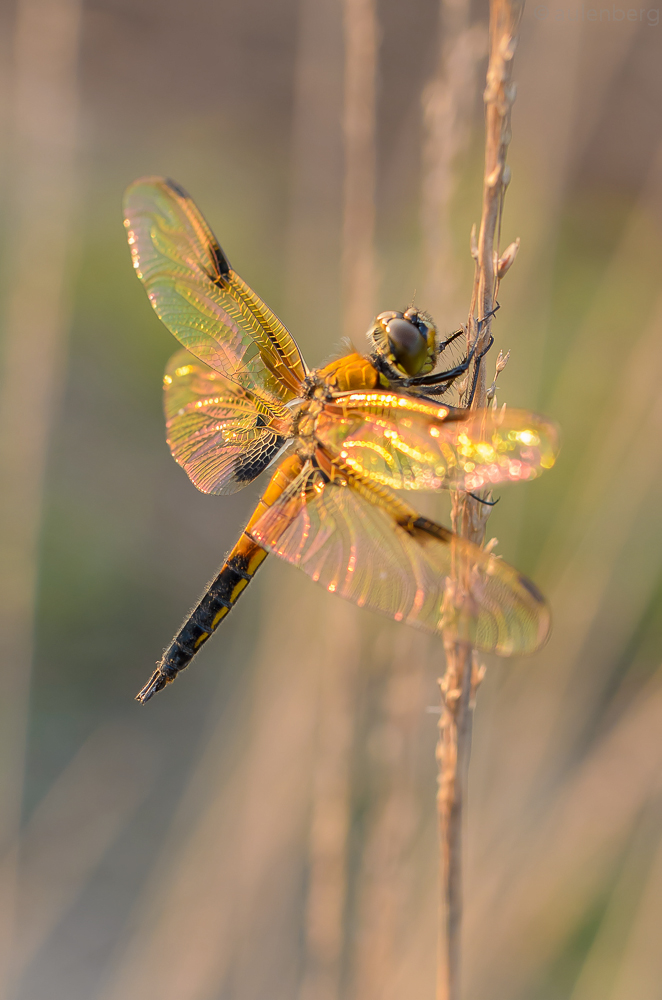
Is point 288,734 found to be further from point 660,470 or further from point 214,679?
point 214,679

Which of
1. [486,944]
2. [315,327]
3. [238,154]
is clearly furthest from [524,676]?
[238,154]

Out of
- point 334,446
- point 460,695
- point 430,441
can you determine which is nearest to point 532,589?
point 460,695

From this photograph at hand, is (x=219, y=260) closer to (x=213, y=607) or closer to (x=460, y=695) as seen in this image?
(x=213, y=607)

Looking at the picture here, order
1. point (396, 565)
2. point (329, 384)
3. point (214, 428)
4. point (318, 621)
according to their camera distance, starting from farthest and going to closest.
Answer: point (318, 621) < point (214, 428) < point (329, 384) < point (396, 565)

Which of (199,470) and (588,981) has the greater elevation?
(199,470)

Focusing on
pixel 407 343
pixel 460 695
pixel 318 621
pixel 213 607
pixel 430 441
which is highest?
pixel 407 343

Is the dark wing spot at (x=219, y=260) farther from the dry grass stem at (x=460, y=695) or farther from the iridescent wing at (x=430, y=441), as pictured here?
the dry grass stem at (x=460, y=695)

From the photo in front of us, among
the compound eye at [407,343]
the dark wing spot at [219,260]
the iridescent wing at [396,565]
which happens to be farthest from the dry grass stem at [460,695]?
the dark wing spot at [219,260]
